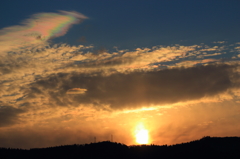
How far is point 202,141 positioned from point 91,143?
215 feet

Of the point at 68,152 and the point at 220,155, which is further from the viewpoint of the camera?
the point at 68,152

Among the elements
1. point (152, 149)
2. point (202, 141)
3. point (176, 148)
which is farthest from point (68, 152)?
point (202, 141)

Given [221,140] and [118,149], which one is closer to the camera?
[221,140]

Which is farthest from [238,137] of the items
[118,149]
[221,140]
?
[118,149]

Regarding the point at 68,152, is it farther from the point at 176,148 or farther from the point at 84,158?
the point at 176,148

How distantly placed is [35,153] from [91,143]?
33149mm

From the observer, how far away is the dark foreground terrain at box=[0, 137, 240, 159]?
177875 mm

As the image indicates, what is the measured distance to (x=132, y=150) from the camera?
196250mm

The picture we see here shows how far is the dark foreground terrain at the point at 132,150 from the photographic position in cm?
17788

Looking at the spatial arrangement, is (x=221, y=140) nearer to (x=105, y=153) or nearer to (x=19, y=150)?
(x=105, y=153)

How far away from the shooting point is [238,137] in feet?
593

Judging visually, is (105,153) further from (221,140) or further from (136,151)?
(221,140)

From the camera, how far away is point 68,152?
19150 centimetres

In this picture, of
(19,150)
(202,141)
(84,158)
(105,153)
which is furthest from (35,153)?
(202,141)
